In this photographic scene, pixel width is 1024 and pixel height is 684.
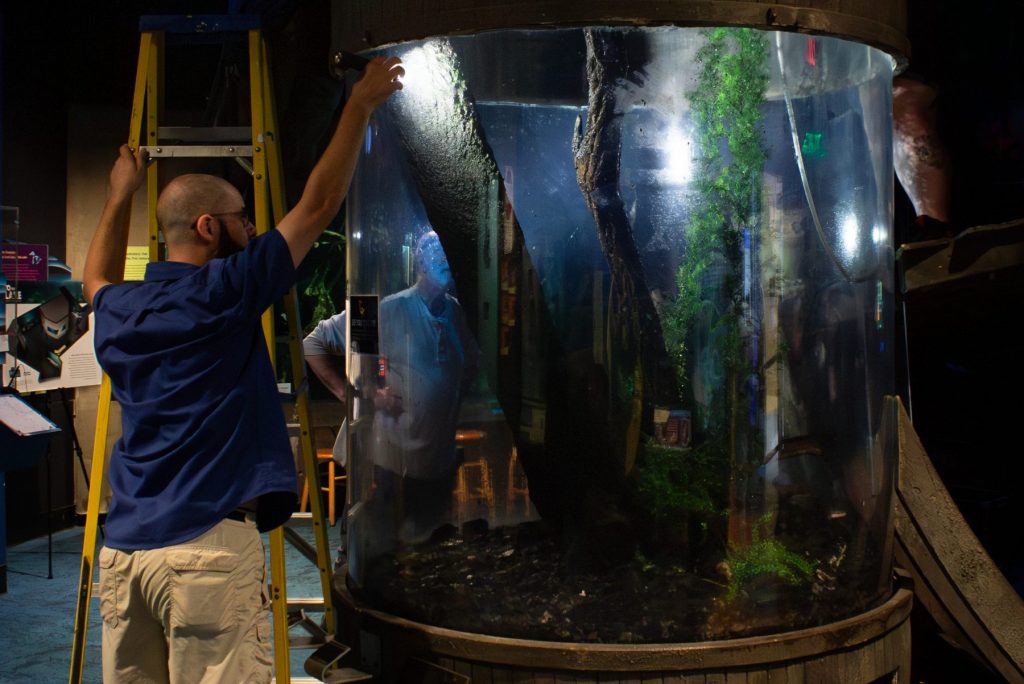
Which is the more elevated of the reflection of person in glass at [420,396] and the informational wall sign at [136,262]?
the informational wall sign at [136,262]

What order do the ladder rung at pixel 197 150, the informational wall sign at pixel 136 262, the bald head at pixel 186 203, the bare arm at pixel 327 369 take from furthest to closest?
the informational wall sign at pixel 136 262 < the bare arm at pixel 327 369 < the ladder rung at pixel 197 150 < the bald head at pixel 186 203

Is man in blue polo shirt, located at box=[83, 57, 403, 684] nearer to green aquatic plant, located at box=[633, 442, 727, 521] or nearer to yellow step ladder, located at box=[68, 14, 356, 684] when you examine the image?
yellow step ladder, located at box=[68, 14, 356, 684]

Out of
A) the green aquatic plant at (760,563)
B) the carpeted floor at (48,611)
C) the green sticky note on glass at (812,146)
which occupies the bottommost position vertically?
the carpeted floor at (48,611)

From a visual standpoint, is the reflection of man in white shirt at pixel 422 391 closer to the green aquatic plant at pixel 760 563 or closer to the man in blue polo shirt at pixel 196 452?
the man in blue polo shirt at pixel 196 452

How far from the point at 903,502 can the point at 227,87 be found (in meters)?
3.79

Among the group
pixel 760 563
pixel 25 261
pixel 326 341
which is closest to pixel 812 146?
pixel 760 563

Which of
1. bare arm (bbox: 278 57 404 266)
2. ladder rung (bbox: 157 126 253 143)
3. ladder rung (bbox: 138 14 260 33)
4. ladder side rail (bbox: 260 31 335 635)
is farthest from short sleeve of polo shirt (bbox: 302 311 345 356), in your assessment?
bare arm (bbox: 278 57 404 266)

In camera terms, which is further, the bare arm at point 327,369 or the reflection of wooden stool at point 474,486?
the bare arm at point 327,369

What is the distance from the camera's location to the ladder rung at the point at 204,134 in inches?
154

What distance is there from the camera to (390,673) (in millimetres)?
3957

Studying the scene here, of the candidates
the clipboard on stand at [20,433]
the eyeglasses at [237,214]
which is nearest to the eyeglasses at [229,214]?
the eyeglasses at [237,214]

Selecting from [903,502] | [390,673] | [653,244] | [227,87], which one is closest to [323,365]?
[227,87]

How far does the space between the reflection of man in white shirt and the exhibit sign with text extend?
468 centimetres

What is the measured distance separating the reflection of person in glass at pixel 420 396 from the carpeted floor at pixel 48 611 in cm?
99
